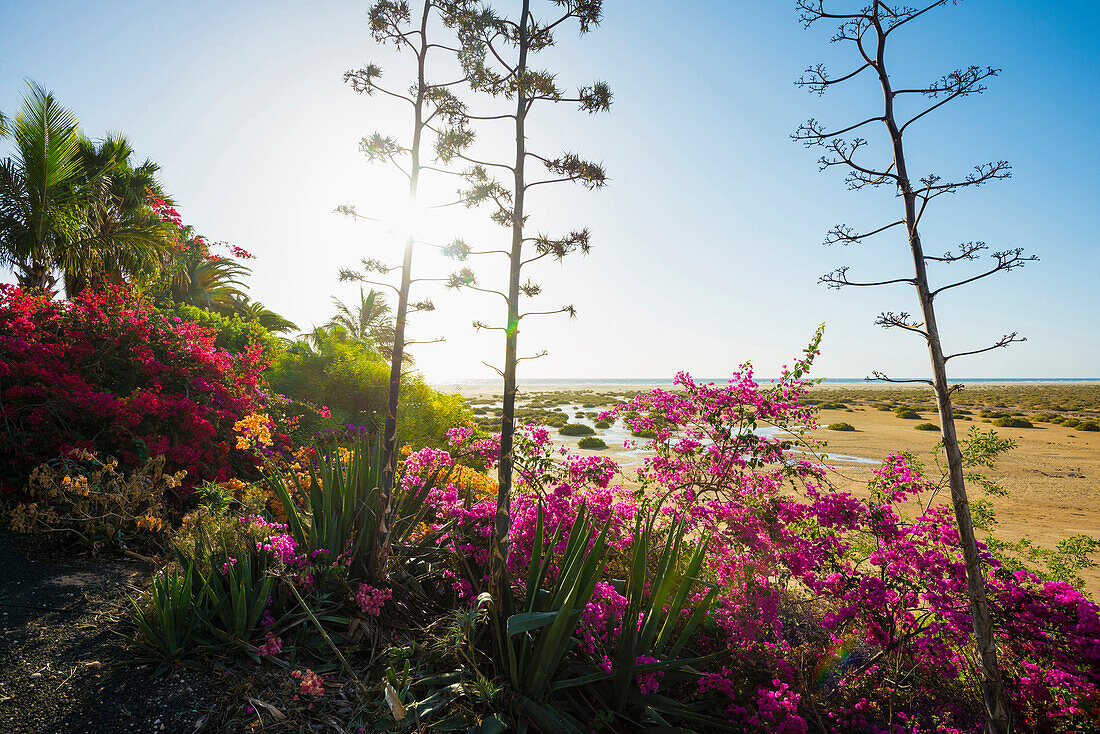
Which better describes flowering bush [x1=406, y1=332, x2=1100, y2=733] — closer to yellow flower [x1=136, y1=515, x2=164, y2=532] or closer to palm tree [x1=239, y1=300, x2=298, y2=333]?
yellow flower [x1=136, y1=515, x2=164, y2=532]

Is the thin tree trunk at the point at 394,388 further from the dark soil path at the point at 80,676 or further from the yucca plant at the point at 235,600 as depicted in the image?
the dark soil path at the point at 80,676

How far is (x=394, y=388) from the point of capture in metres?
3.83

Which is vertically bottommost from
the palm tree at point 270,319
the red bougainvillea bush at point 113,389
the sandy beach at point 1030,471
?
the sandy beach at point 1030,471

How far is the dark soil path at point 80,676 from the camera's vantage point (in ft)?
7.45

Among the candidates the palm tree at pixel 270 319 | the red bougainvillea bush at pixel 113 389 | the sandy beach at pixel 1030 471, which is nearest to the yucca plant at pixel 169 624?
the sandy beach at pixel 1030 471

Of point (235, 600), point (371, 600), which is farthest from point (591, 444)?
point (235, 600)

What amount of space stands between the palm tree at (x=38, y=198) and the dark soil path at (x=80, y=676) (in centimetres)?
1139

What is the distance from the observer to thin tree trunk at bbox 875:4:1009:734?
2713 mm

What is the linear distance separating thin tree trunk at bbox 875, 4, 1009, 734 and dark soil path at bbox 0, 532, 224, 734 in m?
4.34

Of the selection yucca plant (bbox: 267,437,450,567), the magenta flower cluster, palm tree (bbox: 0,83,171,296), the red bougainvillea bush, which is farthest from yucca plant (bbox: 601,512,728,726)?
palm tree (bbox: 0,83,171,296)

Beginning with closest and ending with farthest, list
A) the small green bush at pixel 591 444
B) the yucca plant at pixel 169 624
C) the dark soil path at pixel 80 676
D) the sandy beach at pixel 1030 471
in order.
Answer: the dark soil path at pixel 80 676
the yucca plant at pixel 169 624
the sandy beach at pixel 1030 471
the small green bush at pixel 591 444

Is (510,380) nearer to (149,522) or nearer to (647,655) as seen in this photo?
(647,655)

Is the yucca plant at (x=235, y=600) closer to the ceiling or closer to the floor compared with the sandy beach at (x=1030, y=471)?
closer to the ceiling

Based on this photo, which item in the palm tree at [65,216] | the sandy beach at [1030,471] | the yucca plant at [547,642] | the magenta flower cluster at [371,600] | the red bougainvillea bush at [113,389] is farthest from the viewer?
the palm tree at [65,216]
